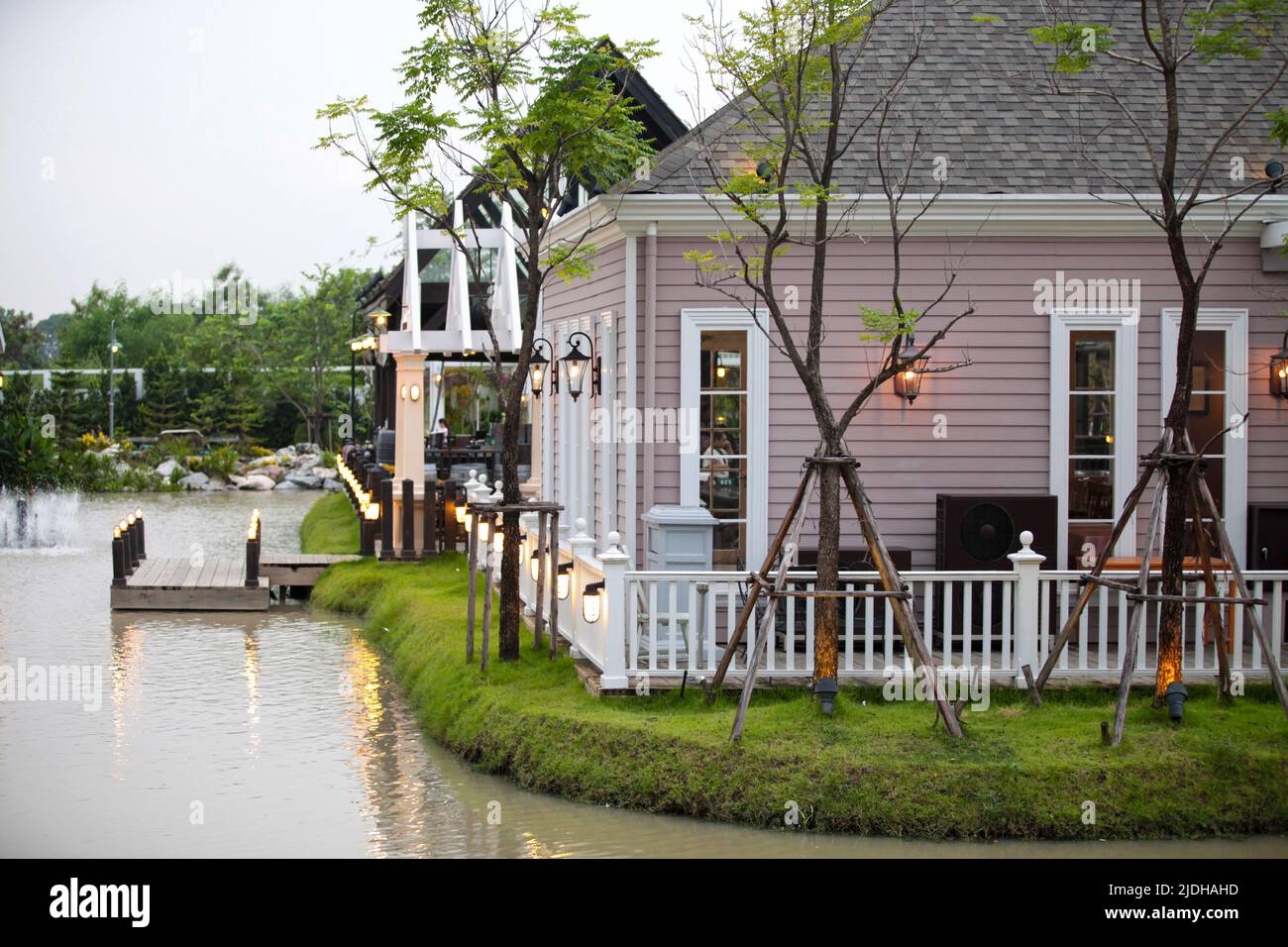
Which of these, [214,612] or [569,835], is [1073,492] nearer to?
[569,835]

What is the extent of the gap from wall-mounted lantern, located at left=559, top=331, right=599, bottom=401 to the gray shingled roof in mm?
2011

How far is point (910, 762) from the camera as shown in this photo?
8.92 metres

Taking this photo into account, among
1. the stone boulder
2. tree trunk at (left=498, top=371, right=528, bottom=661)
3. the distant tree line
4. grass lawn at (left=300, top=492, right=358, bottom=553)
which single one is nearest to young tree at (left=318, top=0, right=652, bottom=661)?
tree trunk at (left=498, top=371, right=528, bottom=661)

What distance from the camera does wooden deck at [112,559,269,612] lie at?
61.5 feet

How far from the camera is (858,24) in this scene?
10172 millimetres

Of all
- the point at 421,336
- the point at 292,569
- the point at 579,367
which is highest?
the point at 421,336

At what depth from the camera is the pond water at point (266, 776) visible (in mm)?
8672

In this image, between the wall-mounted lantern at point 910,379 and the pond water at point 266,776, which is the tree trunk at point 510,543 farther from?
the wall-mounted lantern at point 910,379

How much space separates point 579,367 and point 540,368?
11.3 ft

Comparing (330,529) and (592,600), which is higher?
(592,600)

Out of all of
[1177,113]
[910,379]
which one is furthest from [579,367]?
[1177,113]

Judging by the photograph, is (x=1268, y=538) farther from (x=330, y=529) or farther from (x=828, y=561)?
(x=330, y=529)

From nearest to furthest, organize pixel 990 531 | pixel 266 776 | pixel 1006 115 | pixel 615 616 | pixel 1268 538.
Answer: pixel 615 616 → pixel 266 776 → pixel 990 531 → pixel 1268 538 → pixel 1006 115
